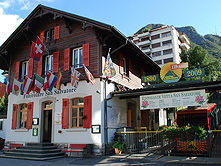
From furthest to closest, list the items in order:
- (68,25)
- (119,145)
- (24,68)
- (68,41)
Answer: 1. (24,68)
2. (68,41)
3. (68,25)
4. (119,145)

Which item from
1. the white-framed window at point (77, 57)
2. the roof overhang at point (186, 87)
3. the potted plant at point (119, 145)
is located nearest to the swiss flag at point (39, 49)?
the white-framed window at point (77, 57)

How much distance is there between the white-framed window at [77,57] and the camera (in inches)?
520

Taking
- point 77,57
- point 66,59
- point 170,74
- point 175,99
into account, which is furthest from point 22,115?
point 175,99

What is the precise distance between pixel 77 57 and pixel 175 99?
20.3 ft

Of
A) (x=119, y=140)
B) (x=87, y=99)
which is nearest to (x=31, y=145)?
(x=87, y=99)

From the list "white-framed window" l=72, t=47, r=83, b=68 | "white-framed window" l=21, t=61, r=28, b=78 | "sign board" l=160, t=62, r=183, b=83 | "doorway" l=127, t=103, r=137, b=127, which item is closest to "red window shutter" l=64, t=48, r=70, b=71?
"white-framed window" l=72, t=47, r=83, b=68

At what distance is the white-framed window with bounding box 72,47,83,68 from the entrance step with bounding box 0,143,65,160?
4.84 meters

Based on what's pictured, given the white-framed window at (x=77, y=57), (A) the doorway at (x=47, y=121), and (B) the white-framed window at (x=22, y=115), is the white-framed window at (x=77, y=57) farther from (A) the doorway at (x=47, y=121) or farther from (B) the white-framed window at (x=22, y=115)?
(B) the white-framed window at (x=22, y=115)

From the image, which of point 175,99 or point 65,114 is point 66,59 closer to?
point 65,114

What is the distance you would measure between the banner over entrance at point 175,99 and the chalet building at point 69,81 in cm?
216

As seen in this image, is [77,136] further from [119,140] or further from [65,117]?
[119,140]

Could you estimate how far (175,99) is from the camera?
427 inches

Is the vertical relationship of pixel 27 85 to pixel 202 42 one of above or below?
below

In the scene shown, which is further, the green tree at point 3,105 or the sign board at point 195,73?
the green tree at point 3,105
